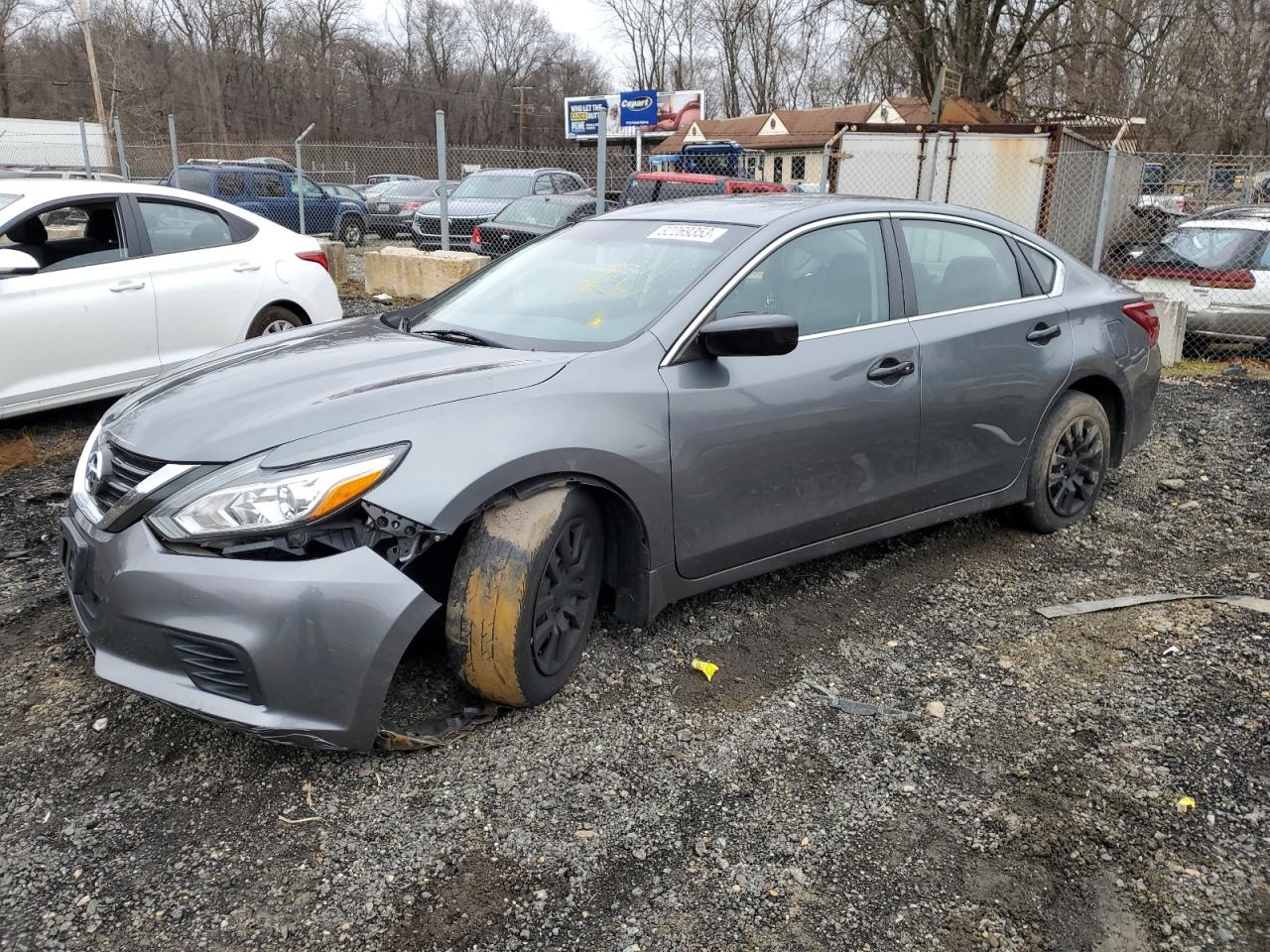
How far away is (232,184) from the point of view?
54.8 ft

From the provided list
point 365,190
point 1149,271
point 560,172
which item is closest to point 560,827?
point 1149,271

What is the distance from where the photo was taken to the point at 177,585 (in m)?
2.48

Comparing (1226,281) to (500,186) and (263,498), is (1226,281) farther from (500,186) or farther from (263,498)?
(500,186)

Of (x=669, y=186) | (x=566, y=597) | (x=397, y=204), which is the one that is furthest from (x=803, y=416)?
(x=397, y=204)

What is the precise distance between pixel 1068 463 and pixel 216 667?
12.6ft

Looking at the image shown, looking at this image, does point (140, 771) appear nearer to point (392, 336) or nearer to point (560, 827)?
point (560, 827)

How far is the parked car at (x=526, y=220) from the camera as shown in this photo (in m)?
13.6

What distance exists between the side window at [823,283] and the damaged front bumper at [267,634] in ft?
5.23

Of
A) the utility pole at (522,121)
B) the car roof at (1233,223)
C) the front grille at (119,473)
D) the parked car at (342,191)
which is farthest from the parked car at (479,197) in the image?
the utility pole at (522,121)

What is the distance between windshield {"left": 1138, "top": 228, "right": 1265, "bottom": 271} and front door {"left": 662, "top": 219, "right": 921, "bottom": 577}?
765cm

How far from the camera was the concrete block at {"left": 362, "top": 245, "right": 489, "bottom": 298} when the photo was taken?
11023mm

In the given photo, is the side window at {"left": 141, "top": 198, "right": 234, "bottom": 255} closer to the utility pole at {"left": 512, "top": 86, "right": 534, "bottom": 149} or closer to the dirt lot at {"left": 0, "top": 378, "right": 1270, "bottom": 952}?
the dirt lot at {"left": 0, "top": 378, "right": 1270, "bottom": 952}

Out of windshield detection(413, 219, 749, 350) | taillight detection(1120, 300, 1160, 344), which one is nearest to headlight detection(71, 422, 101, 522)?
windshield detection(413, 219, 749, 350)

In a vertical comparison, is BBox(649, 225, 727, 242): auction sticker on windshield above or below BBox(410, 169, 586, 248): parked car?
above
